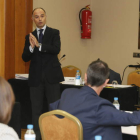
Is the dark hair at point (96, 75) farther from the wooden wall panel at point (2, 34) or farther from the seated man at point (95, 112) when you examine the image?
the wooden wall panel at point (2, 34)

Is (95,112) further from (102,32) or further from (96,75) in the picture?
(102,32)

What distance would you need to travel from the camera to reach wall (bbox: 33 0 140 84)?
6.11 meters

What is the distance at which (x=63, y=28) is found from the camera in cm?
604

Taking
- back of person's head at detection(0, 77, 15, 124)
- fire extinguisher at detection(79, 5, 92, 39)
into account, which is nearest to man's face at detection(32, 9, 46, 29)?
back of person's head at detection(0, 77, 15, 124)

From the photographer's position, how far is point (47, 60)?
3.60 m

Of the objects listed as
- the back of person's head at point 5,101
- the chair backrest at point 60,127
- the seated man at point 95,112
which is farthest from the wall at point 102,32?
the back of person's head at point 5,101

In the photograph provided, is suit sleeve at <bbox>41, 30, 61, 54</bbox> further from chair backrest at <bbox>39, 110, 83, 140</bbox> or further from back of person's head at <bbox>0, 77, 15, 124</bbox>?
back of person's head at <bbox>0, 77, 15, 124</bbox>

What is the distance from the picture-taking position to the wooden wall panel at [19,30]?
4.53m

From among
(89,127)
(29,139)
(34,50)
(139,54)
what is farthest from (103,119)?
(139,54)

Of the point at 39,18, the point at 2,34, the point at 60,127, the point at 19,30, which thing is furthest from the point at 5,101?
the point at 19,30

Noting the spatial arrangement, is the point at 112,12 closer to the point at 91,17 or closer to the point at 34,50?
the point at 91,17

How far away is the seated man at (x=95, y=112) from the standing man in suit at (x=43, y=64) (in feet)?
4.83

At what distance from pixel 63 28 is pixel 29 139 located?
457 cm

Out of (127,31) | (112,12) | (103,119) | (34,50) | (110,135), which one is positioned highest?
(112,12)
